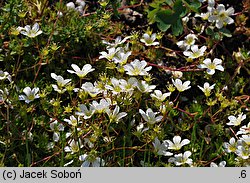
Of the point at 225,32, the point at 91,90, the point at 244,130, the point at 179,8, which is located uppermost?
the point at 179,8

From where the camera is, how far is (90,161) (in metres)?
3.16

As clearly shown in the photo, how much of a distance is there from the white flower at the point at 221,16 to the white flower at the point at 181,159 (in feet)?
2.91

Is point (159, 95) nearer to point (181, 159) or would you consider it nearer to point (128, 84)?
point (128, 84)

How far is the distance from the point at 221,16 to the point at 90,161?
124 centimetres

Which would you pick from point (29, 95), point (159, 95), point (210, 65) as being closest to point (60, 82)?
point (29, 95)

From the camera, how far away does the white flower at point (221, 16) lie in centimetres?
387

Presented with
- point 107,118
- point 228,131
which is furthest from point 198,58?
point 107,118

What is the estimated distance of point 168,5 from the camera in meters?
3.57

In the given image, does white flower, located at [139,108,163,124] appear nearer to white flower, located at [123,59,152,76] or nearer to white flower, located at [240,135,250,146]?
white flower, located at [123,59,152,76]

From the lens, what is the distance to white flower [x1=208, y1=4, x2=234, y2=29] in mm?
3869

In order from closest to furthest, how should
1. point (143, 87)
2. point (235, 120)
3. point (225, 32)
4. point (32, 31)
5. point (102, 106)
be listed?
point (102, 106) → point (143, 87) → point (235, 120) → point (32, 31) → point (225, 32)

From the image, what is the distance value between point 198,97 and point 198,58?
0.25m

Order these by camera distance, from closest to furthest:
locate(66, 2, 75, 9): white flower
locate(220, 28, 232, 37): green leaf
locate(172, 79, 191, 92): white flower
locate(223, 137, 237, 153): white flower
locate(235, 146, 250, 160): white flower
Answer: locate(235, 146, 250, 160): white flower → locate(223, 137, 237, 153): white flower → locate(172, 79, 191, 92): white flower → locate(220, 28, 232, 37): green leaf → locate(66, 2, 75, 9): white flower

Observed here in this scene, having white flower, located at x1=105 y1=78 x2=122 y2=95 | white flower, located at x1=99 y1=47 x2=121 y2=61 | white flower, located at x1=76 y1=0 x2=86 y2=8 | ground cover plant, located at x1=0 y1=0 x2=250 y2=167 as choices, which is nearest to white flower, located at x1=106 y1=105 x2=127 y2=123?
ground cover plant, located at x1=0 y1=0 x2=250 y2=167
